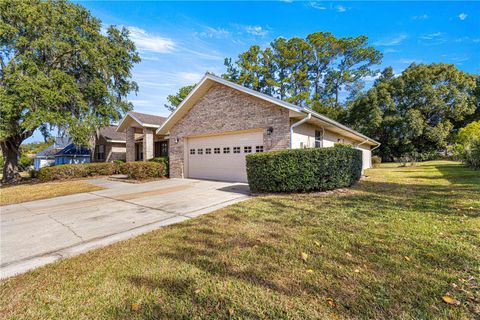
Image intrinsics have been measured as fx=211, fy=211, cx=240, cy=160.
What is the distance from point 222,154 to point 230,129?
1.57 m

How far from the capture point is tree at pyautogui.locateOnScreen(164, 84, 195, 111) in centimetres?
2916

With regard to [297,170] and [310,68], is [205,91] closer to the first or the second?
[297,170]

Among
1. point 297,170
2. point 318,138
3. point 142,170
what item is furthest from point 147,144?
point 297,170

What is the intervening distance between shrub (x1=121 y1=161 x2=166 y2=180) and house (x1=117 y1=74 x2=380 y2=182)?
2.80 feet

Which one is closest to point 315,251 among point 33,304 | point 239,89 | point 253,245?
point 253,245

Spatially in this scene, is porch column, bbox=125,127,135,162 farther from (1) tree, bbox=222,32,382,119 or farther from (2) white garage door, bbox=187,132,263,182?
(1) tree, bbox=222,32,382,119

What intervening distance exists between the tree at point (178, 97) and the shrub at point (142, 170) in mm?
18277

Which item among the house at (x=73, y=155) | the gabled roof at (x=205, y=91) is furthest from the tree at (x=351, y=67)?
the house at (x=73, y=155)

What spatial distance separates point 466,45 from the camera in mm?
22875

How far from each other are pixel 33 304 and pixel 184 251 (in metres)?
1.61

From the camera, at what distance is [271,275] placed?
2477 millimetres

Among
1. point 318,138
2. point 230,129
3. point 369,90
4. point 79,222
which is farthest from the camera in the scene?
point 369,90

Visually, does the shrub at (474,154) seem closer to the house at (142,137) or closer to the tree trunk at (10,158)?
the house at (142,137)

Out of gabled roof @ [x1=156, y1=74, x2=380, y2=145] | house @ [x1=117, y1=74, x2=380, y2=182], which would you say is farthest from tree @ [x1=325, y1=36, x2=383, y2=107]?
gabled roof @ [x1=156, y1=74, x2=380, y2=145]
